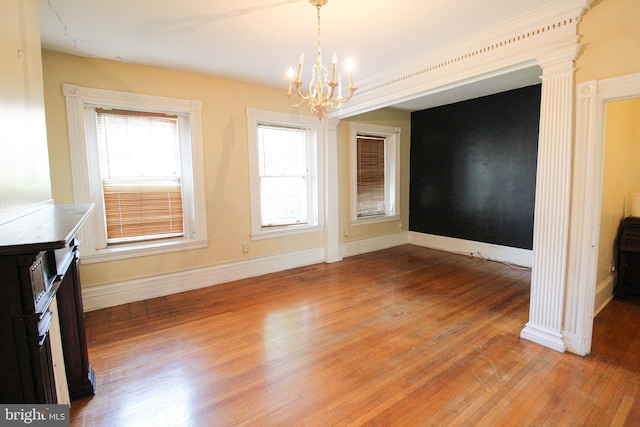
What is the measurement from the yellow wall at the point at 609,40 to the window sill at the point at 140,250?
167 inches

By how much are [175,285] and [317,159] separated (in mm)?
2769

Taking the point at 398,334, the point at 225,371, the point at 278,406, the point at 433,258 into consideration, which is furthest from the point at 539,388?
the point at 433,258

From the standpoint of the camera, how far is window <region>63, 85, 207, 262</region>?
10.9 ft

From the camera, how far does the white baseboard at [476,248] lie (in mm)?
4766

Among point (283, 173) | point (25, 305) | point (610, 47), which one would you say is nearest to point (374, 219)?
point (283, 173)

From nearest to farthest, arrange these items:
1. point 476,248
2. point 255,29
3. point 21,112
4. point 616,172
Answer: point 21,112
point 255,29
point 616,172
point 476,248

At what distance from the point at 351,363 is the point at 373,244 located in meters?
3.69

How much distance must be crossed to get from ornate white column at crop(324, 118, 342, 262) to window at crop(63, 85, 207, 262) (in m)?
1.98

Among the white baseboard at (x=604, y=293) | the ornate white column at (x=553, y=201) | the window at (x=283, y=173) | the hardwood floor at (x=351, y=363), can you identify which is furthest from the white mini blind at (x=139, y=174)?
the white baseboard at (x=604, y=293)

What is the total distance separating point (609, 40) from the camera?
217 centimetres

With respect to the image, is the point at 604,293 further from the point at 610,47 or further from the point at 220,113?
the point at 220,113

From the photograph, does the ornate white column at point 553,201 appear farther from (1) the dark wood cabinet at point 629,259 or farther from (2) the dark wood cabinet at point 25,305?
(2) the dark wood cabinet at point 25,305

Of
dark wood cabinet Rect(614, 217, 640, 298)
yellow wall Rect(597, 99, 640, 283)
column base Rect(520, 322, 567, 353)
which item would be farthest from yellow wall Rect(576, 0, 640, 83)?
dark wood cabinet Rect(614, 217, 640, 298)

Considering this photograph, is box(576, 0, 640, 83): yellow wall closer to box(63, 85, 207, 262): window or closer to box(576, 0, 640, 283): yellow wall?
box(576, 0, 640, 283): yellow wall
